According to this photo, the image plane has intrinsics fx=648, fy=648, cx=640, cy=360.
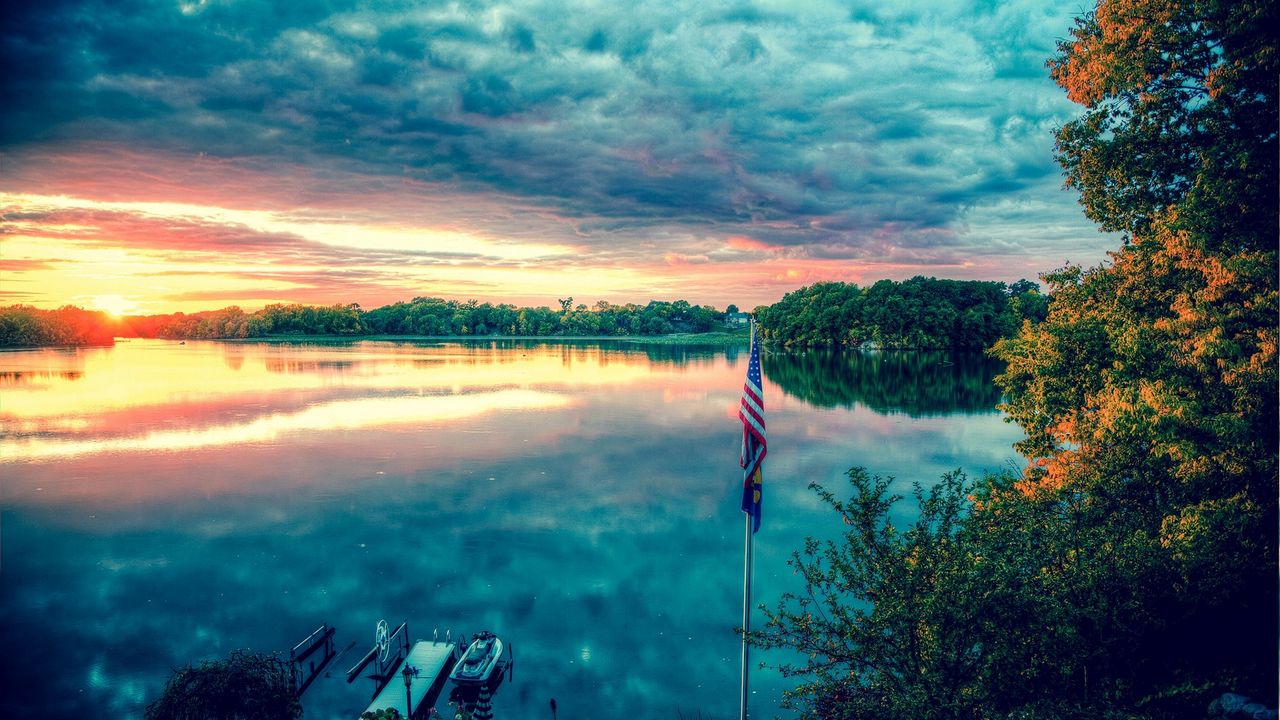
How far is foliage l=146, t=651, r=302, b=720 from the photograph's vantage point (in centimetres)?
1470

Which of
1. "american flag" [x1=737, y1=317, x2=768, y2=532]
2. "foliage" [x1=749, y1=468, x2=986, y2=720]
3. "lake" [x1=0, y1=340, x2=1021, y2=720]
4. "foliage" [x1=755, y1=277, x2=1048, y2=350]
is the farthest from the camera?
"foliage" [x1=755, y1=277, x2=1048, y2=350]

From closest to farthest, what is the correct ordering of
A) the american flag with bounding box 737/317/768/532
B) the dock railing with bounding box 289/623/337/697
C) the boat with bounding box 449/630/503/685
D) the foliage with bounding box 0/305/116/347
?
the american flag with bounding box 737/317/768/532, the boat with bounding box 449/630/503/685, the dock railing with bounding box 289/623/337/697, the foliage with bounding box 0/305/116/347

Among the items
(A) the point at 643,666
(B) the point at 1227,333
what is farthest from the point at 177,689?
(B) the point at 1227,333

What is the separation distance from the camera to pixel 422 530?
110 feet

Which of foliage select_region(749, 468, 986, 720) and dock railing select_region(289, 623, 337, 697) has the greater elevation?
foliage select_region(749, 468, 986, 720)

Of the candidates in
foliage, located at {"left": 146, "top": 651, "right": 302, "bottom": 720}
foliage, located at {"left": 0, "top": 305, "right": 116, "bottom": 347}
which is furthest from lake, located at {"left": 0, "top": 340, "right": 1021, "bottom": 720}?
foliage, located at {"left": 0, "top": 305, "right": 116, "bottom": 347}

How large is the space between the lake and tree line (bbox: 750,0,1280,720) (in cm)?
768

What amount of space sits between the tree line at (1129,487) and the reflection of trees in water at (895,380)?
50.5 meters

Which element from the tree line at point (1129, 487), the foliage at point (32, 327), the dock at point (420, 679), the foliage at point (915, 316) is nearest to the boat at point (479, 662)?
the dock at point (420, 679)

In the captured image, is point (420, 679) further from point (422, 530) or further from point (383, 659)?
point (422, 530)

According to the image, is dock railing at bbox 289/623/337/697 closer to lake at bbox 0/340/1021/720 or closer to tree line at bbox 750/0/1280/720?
lake at bbox 0/340/1021/720

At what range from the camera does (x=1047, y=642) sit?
1275 centimetres

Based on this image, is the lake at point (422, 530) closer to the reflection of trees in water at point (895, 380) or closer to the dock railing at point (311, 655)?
the dock railing at point (311, 655)

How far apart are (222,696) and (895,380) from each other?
326ft
